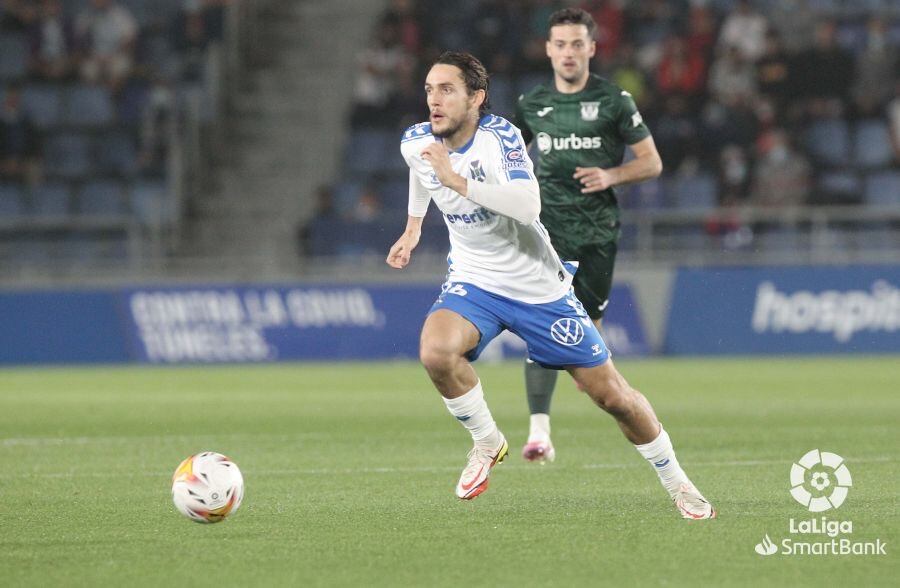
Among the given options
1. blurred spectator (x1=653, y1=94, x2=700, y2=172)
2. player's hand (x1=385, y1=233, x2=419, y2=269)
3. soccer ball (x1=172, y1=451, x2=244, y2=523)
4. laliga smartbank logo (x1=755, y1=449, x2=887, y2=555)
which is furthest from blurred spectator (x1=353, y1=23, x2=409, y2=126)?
soccer ball (x1=172, y1=451, x2=244, y2=523)

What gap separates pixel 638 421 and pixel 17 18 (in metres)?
19.4

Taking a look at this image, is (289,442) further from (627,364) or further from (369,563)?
(627,364)

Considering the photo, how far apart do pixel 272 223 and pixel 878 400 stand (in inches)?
476

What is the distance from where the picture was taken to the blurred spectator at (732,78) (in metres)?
21.6

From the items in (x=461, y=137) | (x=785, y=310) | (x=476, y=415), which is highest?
(x=461, y=137)

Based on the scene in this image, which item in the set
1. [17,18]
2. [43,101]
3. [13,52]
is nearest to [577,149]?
[43,101]

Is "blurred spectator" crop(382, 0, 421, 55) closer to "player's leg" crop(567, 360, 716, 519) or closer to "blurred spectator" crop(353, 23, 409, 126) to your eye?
"blurred spectator" crop(353, 23, 409, 126)

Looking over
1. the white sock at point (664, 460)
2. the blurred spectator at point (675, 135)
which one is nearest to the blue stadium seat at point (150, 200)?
the blurred spectator at point (675, 135)

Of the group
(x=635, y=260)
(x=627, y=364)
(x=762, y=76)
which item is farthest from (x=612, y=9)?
(x=627, y=364)

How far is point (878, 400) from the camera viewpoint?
13.5 metres

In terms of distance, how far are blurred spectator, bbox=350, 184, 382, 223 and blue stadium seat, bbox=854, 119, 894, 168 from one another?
21.2 ft

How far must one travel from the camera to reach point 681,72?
21766mm

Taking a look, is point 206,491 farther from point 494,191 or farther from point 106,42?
point 106,42

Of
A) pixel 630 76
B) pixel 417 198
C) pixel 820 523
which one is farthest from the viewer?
pixel 630 76
